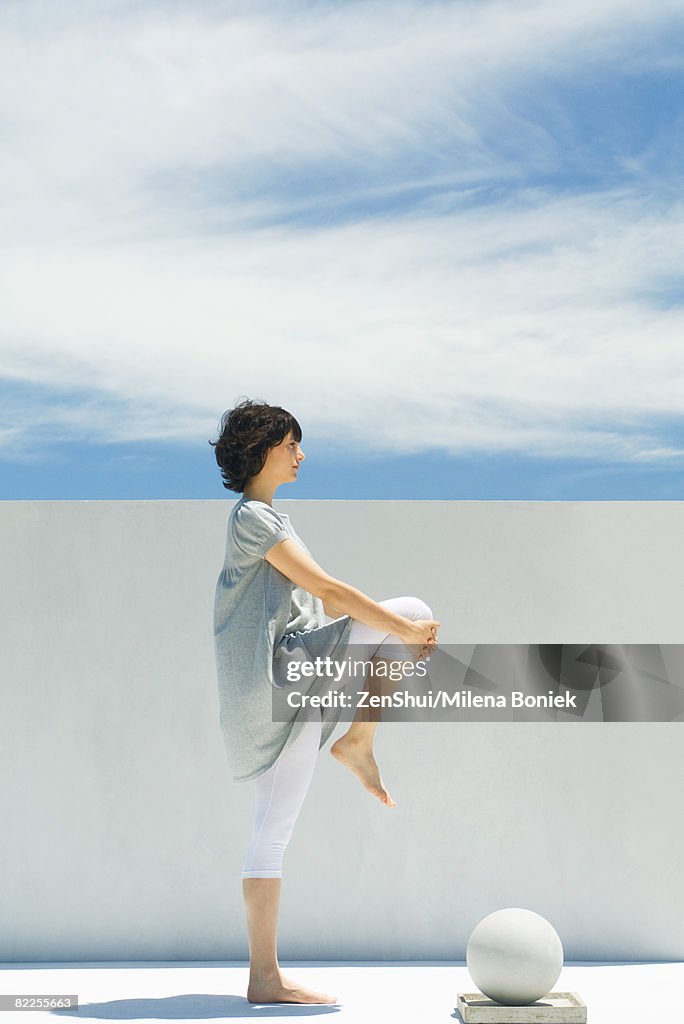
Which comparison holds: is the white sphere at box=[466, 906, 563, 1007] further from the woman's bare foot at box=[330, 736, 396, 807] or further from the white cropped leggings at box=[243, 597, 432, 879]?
the white cropped leggings at box=[243, 597, 432, 879]

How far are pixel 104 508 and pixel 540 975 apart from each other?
2.27 meters

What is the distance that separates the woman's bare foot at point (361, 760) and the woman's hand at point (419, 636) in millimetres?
319

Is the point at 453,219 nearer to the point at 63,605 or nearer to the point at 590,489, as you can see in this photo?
the point at 590,489

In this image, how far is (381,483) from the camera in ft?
14.2

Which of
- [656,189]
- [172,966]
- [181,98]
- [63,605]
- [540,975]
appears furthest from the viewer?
[656,189]

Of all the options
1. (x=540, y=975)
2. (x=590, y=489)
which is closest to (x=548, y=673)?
(x=590, y=489)

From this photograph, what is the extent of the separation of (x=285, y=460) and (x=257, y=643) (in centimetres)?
51

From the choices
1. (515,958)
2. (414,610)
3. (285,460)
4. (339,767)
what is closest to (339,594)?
(414,610)

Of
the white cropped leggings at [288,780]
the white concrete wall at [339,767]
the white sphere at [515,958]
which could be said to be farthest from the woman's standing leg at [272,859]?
the white concrete wall at [339,767]

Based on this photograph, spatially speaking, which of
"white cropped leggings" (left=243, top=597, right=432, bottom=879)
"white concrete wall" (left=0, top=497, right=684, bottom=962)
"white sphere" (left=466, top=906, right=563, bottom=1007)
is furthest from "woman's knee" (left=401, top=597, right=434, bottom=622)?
"white concrete wall" (left=0, top=497, right=684, bottom=962)

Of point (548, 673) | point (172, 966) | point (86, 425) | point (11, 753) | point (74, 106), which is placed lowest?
point (172, 966)

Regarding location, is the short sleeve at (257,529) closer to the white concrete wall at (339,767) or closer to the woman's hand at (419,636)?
the woman's hand at (419,636)

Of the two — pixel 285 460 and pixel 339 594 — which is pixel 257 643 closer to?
pixel 339 594

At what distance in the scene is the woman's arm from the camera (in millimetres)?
2877
